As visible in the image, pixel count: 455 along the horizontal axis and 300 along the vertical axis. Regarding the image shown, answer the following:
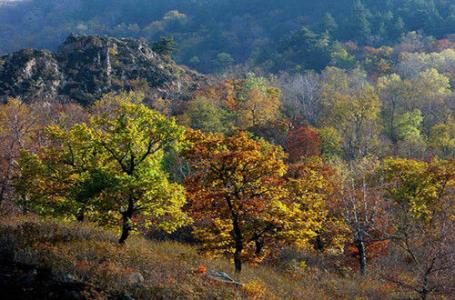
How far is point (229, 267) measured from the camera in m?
23.1

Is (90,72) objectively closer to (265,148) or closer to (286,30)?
(265,148)

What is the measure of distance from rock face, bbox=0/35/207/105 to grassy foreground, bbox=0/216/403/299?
65.7 metres

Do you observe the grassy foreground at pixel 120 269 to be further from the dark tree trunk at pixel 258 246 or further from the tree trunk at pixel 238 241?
the dark tree trunk at pixel 258 246

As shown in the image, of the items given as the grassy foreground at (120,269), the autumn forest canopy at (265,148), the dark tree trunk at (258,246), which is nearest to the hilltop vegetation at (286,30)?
the autumn forest canopy at (265,148)

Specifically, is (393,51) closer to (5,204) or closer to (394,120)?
(394,120)

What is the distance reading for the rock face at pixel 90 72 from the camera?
84.1 meters

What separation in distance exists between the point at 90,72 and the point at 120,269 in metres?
80.6

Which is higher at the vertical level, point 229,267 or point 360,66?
point 360,66

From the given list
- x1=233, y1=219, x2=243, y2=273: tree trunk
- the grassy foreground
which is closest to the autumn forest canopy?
x1=233, y1=219, x2=243, y2=273: tree trunk

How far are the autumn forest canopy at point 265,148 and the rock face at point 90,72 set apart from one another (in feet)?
1.17

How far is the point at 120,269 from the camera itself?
17969 mm

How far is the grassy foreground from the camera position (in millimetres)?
17016

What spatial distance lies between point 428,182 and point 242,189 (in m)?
16.0

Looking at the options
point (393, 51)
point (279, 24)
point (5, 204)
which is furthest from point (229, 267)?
point (279, 24)
